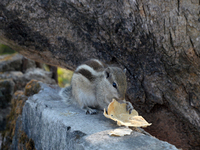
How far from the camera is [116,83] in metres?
2.83

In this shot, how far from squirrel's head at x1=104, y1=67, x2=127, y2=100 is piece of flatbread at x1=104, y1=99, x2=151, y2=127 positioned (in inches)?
4.4

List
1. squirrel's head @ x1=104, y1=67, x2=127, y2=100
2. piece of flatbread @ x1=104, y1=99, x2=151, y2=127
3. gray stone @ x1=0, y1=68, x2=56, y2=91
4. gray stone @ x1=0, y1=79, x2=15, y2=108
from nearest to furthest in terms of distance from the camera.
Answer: piece of flatbread @ x1=104, y1=99, x2=151, y2=127, squirrel's head @ x1=104, y1=67, x2=127, y2=100, gray stone @ x1=0, y1=79, x2=15, y2=108, gray stone @ x1=0, y1=68, x2=56, y2=91

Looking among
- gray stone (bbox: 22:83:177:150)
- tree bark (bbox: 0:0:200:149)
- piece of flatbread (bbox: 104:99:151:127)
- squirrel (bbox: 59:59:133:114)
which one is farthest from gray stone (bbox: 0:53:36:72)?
piece of flatbread (bbox: 104:99:151:127)

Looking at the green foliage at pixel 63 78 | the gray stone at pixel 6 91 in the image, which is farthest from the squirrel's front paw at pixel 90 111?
the green foliage at pixel 63 78

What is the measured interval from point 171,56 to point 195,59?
1.17 ft

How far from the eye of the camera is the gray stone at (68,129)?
2125 millimetres

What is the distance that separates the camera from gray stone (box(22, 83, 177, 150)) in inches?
83.7

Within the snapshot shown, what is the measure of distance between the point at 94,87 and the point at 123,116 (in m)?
0.70

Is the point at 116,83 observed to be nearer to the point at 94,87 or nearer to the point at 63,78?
the point at 94,87

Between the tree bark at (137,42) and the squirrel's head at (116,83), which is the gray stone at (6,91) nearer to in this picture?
the tree bark at (137,42)

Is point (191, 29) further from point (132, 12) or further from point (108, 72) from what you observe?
point (108, 72)

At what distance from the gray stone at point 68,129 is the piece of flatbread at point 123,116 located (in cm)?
11

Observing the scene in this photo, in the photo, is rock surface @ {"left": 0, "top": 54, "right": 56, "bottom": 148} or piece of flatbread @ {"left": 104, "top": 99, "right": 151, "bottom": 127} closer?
piece of flatbread @ {"left": 104, "top": 99, "right": 151, "bottom": 127}

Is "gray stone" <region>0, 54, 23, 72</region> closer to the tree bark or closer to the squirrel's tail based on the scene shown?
the tree bark
